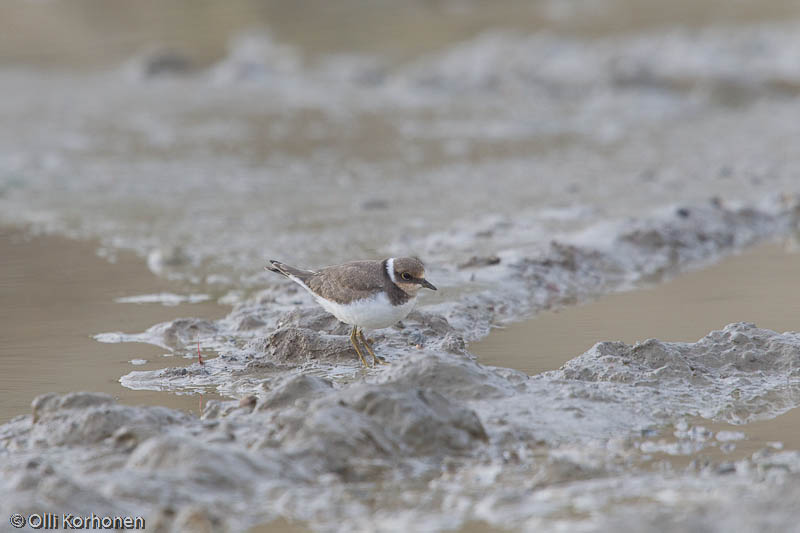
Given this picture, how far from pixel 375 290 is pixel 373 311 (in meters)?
0.12

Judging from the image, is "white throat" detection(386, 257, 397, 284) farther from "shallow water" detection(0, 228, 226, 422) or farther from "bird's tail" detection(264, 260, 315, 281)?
"shallow water" detection(0, 228, 226, 422)

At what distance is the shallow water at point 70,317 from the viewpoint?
5793 mm

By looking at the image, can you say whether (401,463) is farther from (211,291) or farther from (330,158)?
(330,158)

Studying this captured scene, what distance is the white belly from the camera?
5.68m

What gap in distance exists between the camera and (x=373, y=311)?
224 inches

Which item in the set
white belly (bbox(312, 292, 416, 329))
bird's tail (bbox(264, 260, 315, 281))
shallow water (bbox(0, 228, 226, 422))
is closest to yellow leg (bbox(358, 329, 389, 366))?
white belly (bbox(312, 292, 416, 329))

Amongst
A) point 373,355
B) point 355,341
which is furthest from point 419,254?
point 373,355

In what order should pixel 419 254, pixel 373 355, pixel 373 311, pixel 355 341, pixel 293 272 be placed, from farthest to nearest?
pixel 419 254, pixel 293 272, pixel 355 341, pixel 373 355, pixel 373 311

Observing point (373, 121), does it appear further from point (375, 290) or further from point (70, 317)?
point (375, 290)

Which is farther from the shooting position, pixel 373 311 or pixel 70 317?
pixel 70 317

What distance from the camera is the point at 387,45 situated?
24656 millimetres

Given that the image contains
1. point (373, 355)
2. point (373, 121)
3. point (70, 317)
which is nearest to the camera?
point (373, 355)

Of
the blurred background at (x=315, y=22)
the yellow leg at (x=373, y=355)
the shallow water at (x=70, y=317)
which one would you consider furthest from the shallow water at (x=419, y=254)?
the blurred background at (x=315, y=22)

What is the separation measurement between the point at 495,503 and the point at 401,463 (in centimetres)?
56
